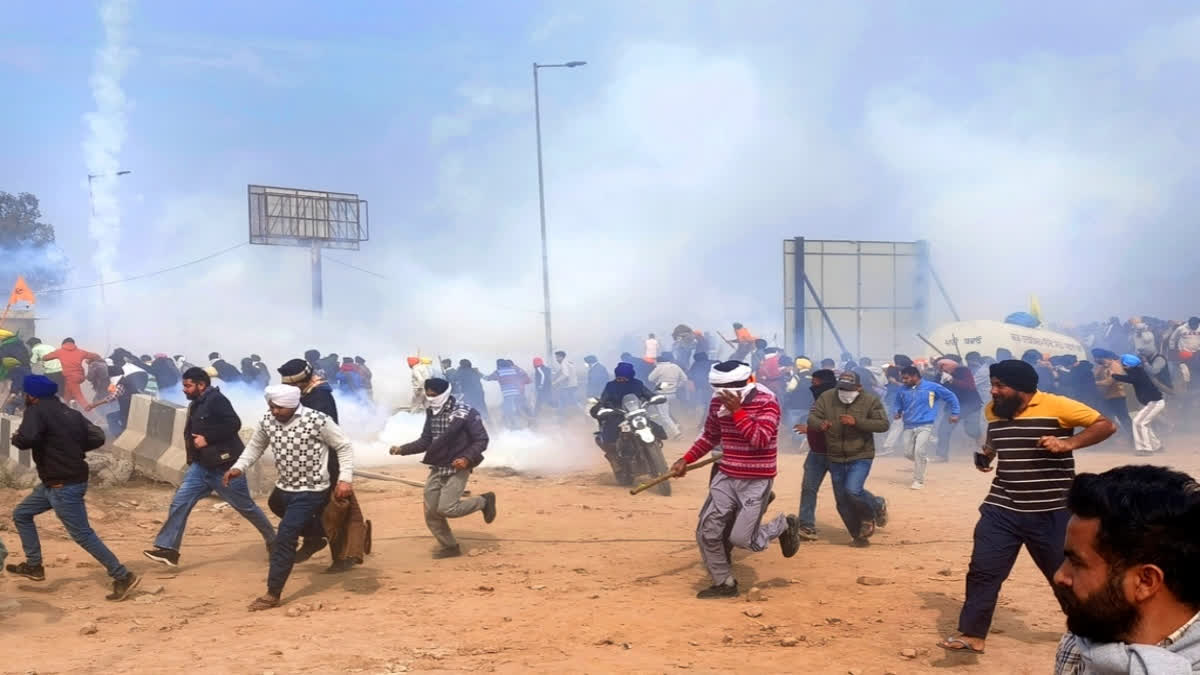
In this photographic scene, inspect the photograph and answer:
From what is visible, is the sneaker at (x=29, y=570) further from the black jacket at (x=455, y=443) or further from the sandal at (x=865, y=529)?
the sandal at (x=865, y=529)

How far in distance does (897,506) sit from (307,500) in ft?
23.0

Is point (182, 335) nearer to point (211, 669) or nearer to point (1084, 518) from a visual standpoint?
point (211, 669)

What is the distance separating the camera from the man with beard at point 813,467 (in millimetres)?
9625

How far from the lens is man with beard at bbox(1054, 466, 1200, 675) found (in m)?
1.88

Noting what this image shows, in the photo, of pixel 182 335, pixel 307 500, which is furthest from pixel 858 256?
pixel 182 335

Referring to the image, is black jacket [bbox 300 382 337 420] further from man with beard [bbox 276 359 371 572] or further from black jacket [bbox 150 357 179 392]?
black jacket [bbox 150 357 179 392]

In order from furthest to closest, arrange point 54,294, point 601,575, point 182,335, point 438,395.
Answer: point 54,294 < point 182,335 < point 438,395 < point 601,575

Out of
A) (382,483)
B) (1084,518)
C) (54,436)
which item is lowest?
(382,483)

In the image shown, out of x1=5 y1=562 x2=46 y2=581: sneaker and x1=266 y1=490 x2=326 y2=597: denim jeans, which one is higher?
x1=266 y1=490 x2=326 y2=597: denim jeans

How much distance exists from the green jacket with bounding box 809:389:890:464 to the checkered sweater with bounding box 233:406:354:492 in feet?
14.0

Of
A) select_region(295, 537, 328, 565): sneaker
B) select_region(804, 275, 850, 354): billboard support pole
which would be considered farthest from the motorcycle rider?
select_region(804, 275, 850, 354): billboard support pole

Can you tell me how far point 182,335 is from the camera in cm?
4566

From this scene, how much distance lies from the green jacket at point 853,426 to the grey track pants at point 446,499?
3194 mm

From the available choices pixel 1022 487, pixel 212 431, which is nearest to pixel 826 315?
pixel 212 431
